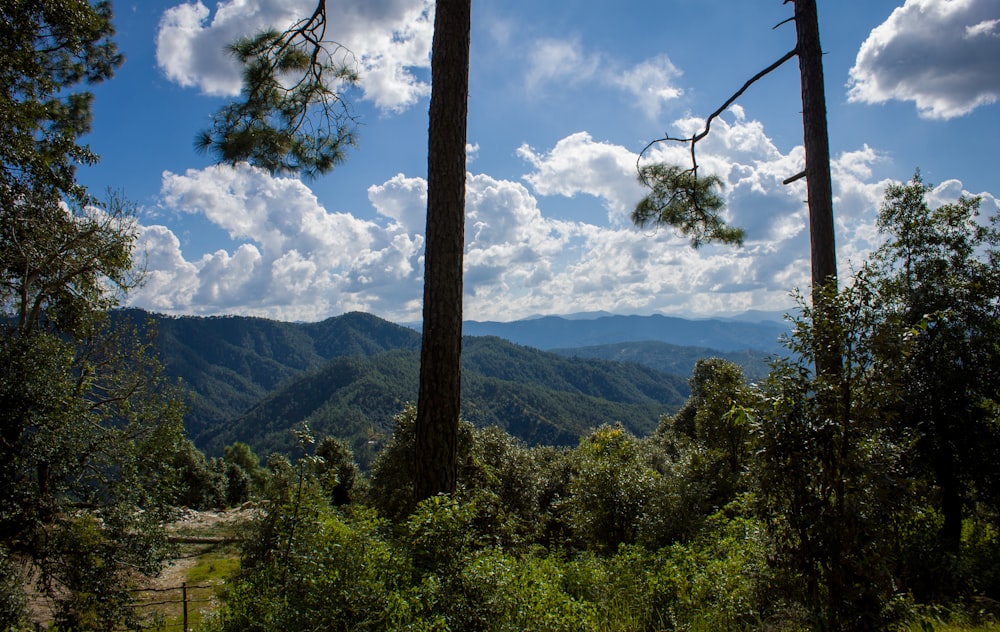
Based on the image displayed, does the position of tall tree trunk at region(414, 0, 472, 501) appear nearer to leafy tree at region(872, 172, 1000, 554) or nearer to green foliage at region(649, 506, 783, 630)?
green foliage at region(649, 506, 783, 630)

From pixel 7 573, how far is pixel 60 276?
6.25 m

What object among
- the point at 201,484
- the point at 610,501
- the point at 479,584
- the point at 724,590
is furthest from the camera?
the point at 201,484

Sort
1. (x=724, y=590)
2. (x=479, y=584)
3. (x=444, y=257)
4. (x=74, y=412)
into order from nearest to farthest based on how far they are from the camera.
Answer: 1. (x=479, y=584)
2. (x=724, y=590)
3. (x=444, y=257)
4. (x=74, y=412)

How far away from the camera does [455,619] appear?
2875mm

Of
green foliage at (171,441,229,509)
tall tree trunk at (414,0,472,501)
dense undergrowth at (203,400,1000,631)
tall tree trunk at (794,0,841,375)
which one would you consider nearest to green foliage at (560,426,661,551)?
dense undergrowth at (203,400,1000,631)

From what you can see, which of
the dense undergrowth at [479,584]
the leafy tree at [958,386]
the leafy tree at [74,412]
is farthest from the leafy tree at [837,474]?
the leafy tree at [74,412]

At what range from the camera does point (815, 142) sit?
631cm

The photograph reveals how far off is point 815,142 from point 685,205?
2.21 m

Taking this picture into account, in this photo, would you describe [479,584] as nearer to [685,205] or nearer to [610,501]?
[685,205]

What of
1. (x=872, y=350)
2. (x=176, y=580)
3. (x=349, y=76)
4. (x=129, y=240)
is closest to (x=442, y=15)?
(x=349, y=76)

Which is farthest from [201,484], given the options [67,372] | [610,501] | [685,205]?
[685,205]

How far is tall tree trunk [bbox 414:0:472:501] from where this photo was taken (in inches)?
177

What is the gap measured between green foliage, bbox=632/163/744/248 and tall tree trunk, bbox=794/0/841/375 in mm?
1810

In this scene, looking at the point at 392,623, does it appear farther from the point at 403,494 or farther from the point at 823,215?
the point at 403,494
